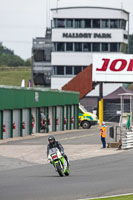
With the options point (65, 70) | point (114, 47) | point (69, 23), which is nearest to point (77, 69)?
point (65, 70)

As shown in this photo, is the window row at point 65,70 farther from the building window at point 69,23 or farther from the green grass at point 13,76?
the green grass at point 13,76

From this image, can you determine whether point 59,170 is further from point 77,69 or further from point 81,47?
point 81,47

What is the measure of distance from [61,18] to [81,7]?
3.71m

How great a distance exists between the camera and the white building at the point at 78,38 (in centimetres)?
10062

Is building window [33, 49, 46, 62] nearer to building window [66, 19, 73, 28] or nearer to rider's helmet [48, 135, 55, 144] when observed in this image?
building window [66, 19, 73, 28]

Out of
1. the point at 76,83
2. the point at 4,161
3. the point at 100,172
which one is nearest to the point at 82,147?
the point at 4,161

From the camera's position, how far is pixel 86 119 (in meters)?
64.4

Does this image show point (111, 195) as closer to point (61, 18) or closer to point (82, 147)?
point (82, 147)

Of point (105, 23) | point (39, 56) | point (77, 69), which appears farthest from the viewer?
point (39, 56)

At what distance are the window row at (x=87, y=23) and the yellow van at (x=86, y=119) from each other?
123 ft

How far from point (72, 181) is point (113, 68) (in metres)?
48.8

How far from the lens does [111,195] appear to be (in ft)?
53.0

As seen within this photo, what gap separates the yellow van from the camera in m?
62.9

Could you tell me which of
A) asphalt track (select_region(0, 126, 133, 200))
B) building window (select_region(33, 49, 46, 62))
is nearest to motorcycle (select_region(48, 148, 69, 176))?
asphalt track (select_region(0, 126, 133, 200))
